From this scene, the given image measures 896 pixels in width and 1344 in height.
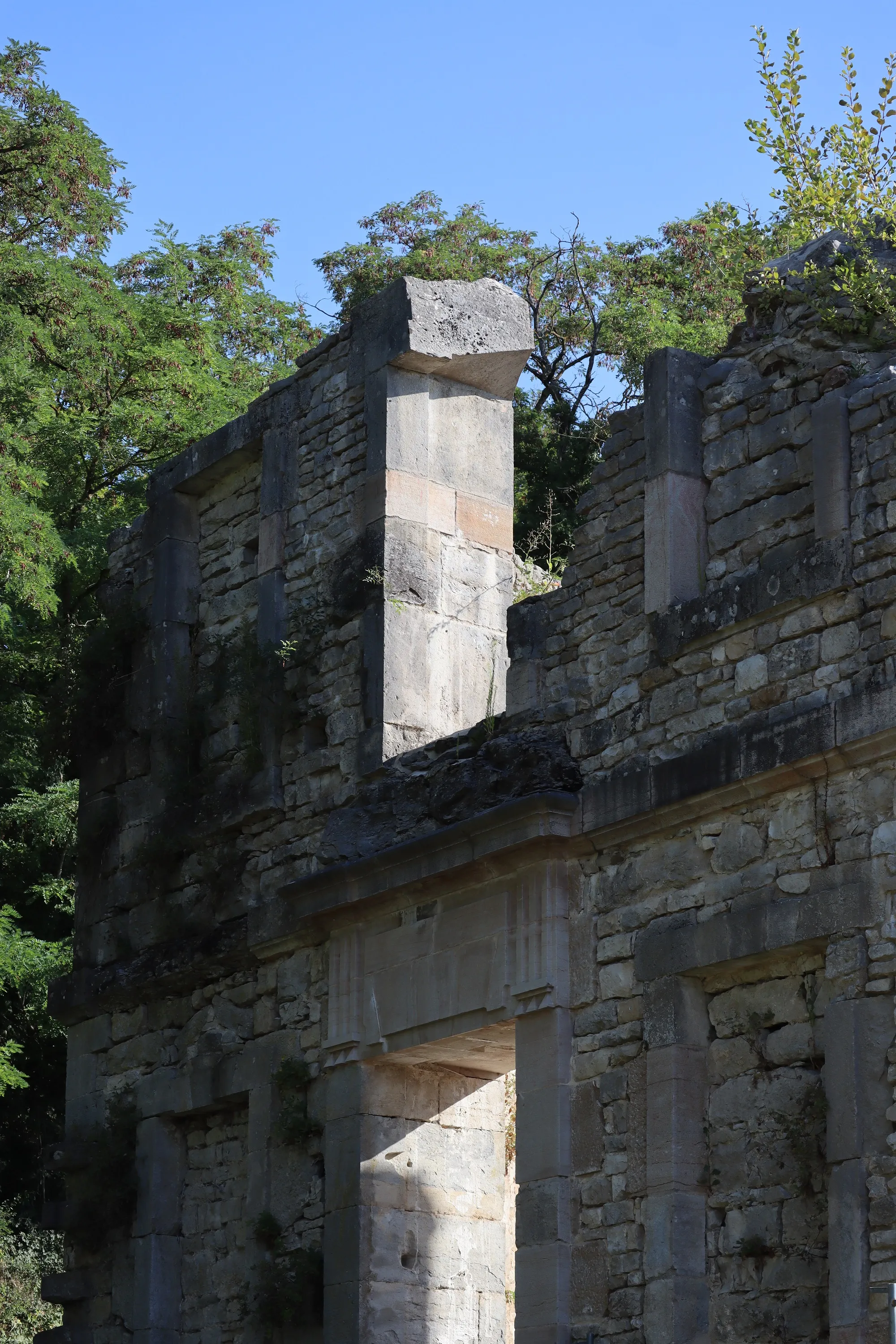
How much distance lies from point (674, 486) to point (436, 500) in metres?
2.27

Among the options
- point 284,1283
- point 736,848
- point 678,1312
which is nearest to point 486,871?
point 736,848

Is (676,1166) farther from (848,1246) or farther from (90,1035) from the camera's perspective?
(90,1035)

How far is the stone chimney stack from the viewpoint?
1041 centimetres

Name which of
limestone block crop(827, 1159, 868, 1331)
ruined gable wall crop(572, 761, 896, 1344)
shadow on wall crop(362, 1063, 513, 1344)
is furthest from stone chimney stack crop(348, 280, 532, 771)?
limestone block crop(827, 1159, 868, 1331)

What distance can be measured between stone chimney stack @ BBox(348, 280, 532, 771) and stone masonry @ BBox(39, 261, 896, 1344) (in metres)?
0.02

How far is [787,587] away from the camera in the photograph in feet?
26.6

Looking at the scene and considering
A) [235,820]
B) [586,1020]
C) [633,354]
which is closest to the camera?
[586,1020]

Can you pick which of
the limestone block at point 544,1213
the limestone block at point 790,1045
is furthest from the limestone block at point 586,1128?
the limestone block at point 790,1045

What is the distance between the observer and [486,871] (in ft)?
30.1

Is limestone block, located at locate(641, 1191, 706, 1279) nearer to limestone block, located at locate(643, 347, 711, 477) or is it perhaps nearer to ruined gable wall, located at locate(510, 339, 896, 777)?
ruined gable wall, located at locate(510, 339, 896, 777)

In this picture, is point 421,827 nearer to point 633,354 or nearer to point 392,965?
point 392,965

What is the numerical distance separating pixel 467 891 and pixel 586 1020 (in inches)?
38.1

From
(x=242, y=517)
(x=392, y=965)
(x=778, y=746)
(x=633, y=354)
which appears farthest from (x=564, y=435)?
(x=778, y=746)

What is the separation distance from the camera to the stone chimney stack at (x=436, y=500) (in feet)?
34.2
